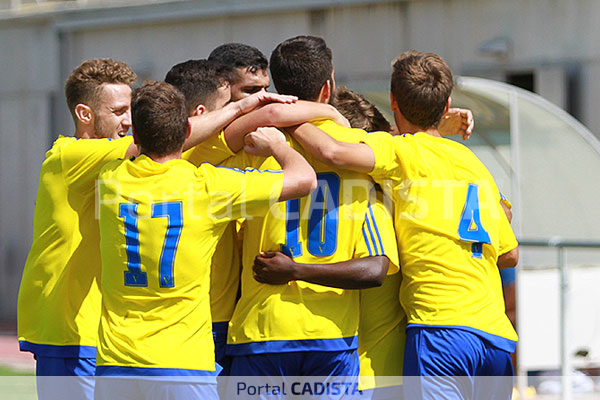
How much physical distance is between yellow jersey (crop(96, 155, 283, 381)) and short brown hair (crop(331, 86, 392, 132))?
0.92 m

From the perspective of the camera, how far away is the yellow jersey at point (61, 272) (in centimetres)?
387

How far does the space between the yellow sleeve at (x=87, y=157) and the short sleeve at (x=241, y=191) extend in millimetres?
524

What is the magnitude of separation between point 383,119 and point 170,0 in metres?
11.8

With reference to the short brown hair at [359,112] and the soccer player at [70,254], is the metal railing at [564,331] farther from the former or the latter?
the soccer player at [70,254]

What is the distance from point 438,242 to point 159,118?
127cm

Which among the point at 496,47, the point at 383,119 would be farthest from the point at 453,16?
the point at 383,119

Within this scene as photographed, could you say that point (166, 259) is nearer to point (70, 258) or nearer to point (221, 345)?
point (221, 345)

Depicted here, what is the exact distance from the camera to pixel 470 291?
356 centimetres

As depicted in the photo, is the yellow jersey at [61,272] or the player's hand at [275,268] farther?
the yellow jersey at [61,272]

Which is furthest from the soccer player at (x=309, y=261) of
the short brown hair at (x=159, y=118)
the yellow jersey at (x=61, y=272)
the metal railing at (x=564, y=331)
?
Answer: the metal railing at (x=564, y=331)

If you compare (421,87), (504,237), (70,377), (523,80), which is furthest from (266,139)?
(523,80)

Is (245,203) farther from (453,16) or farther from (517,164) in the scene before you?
(453,16)

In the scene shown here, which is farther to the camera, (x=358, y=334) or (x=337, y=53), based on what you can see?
(x=337, y=53)

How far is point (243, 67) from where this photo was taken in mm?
3883
